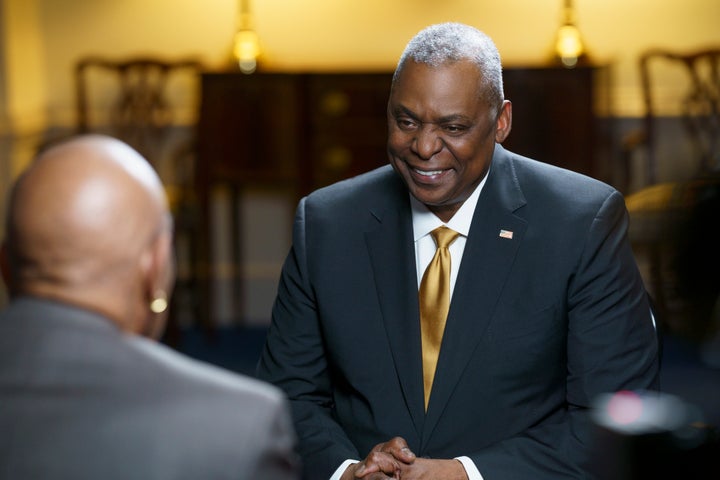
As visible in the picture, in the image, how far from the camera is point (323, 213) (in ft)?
7.75

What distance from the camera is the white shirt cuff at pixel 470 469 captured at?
2.09m

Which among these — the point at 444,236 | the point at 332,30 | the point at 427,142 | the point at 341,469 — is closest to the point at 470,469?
the point at 341,469

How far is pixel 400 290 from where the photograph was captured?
226 centimetres

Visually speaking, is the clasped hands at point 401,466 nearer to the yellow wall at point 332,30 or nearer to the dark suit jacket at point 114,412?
the dark suit jacket at point 114,412

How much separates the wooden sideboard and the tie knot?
348 cm

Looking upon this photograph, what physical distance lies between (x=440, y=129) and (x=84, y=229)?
1.10 m

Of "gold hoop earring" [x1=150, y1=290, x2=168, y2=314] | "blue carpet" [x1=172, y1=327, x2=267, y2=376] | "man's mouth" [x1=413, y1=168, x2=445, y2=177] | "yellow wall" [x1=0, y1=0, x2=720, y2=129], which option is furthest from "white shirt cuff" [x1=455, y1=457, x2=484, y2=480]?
"yellow wall" [x1=0, y1=0, x2=720, y2=129]

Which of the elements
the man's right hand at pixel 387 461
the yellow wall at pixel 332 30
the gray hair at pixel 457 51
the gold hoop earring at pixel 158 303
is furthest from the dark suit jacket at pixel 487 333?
the yellow wall at pixel 332 30

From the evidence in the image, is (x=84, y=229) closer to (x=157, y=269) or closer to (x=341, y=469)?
(x=157, y=269)

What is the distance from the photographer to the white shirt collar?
90.1 inches

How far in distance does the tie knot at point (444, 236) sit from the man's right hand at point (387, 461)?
16.4 inches

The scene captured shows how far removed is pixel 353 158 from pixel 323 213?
3.46 meters

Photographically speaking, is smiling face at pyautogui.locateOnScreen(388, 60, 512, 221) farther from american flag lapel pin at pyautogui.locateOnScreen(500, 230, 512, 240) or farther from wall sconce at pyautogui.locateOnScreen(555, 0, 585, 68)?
wall sconce at pyautogui.locateOnScreen(555, 0, 585, 68)

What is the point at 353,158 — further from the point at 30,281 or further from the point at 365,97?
the point at 30,281
